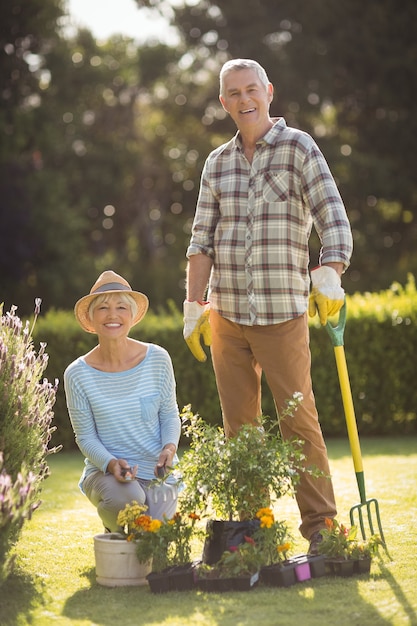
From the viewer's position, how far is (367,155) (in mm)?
23109

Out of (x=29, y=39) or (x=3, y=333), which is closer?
(x=3, y=333)

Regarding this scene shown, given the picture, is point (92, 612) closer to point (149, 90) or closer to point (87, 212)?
point (87, 212)

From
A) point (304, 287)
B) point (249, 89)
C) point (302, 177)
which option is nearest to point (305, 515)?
point (304, 287)

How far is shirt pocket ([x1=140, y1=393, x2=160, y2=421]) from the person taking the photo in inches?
163

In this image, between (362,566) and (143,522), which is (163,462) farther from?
(362,566)


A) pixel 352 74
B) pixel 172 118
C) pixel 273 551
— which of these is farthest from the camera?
pixel 172 118

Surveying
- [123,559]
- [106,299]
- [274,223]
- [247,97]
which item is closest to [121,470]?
[123,559]

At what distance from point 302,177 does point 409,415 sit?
18.3 ft

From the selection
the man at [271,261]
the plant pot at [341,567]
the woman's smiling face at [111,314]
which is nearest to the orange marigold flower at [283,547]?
the plant pot at [341,567]

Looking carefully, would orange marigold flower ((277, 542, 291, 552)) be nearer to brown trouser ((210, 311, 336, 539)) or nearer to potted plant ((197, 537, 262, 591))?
potted plant ((197, 537, 262, 591))

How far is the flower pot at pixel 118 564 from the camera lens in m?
3.69

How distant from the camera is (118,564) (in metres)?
3.70

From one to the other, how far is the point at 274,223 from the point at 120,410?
3.43ft

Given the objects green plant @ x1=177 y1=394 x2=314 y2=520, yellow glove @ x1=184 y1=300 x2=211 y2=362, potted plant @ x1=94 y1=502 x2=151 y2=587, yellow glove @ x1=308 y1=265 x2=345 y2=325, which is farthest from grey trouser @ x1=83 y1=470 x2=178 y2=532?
yellow glove @ x1=308 y1=265 x2=345 y2=325
